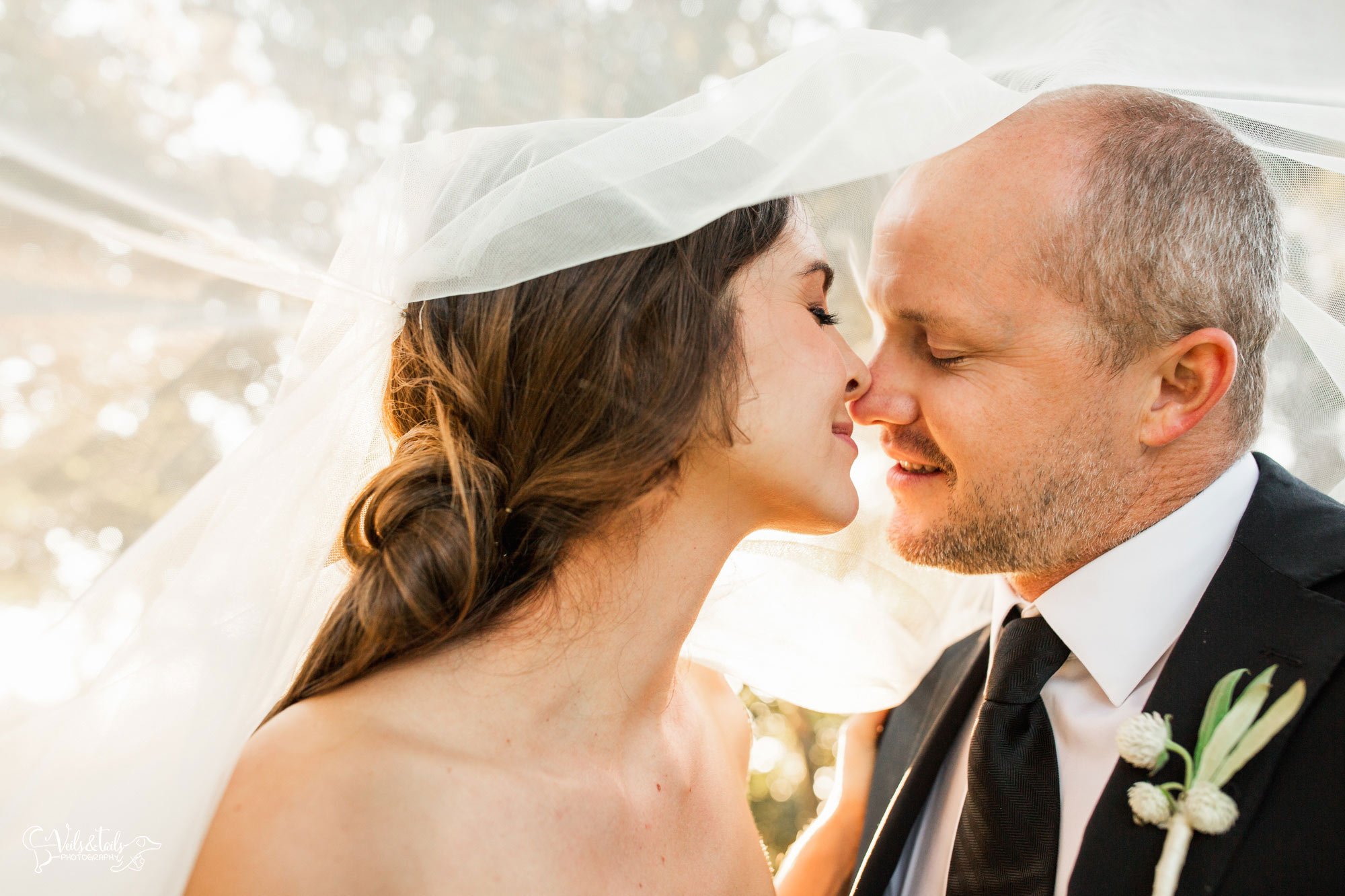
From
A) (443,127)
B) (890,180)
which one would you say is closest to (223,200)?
(443,127)

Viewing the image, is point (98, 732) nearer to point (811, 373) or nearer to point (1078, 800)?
point (811, 373)

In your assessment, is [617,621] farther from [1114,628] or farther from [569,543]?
[1114,628]

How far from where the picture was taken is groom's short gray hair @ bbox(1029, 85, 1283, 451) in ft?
7.56

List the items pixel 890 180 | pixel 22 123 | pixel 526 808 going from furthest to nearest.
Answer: pixel 890 180 < pixel 526 808 < pixel 22 123

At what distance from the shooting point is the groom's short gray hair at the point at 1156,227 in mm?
2305

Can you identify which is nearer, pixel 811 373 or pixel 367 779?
pixel 367 779

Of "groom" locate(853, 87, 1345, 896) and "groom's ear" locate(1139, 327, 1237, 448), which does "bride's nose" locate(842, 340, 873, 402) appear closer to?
"groom" locate(853, 87, 1345, 896)

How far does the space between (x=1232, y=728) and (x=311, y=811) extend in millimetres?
1548

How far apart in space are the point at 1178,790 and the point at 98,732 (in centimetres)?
186

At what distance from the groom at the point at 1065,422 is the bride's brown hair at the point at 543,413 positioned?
73 cm

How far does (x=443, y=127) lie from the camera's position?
1610mm
